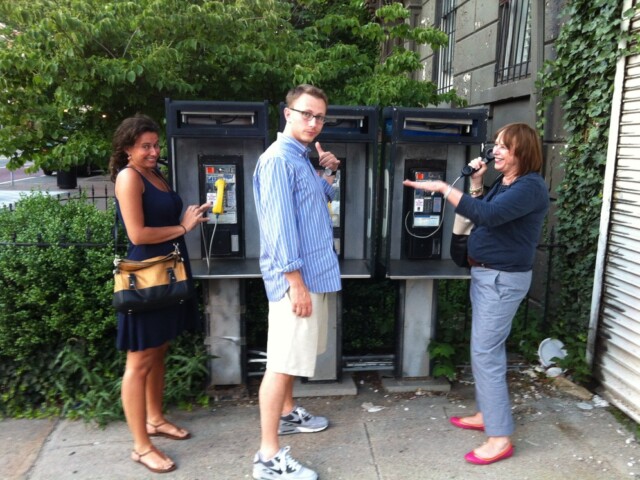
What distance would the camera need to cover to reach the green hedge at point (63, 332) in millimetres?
3236

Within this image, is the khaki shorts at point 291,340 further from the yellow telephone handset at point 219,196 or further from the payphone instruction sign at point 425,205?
the payphone instruction sign at point 425,205

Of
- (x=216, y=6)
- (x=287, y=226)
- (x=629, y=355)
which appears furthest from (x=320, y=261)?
(x=216, y=6)

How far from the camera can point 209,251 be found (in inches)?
137

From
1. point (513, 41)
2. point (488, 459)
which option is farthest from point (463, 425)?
point (513, 41)

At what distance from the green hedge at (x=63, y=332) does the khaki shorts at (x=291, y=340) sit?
1060 millimetres

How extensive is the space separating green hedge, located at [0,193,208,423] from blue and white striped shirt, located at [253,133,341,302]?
1.26m

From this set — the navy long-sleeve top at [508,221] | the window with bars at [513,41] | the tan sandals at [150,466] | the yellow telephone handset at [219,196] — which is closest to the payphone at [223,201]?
the yellow telephone handset at [219,196]

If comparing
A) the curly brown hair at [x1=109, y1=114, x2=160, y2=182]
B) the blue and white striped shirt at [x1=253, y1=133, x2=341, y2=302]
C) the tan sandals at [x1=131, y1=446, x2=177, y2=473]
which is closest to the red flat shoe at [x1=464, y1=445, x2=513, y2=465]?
the blue and white striped shirt at [x1=253, y1=133, x2=341, y2=302]

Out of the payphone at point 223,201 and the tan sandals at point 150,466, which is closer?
the tan sandals at point 150,466

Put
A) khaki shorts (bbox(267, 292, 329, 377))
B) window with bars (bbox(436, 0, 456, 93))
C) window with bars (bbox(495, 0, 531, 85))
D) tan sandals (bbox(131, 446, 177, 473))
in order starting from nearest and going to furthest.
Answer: khaki shorts (bbox(267, 292, 329, 377)), tan sandals (bbox(131, 446, 177, 473)), window with bars (bbox(495, 0, 531, 85)), window with bars (bbox(436, 0, 456, 93))

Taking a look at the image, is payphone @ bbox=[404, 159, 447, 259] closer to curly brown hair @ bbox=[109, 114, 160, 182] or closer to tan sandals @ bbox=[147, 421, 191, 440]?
curly brown hair @ bbox=[109, 114, 160, 182]

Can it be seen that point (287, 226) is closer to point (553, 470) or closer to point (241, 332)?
point (241, 332)

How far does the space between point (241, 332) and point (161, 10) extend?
101 inches

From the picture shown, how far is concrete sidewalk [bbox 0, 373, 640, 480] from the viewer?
9.21 feet
